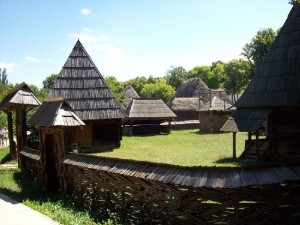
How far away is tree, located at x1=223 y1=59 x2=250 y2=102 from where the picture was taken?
223 ft

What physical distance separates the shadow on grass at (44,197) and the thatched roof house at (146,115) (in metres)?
18.6

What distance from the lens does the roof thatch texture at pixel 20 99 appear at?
1357 cm

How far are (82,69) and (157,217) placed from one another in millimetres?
15259

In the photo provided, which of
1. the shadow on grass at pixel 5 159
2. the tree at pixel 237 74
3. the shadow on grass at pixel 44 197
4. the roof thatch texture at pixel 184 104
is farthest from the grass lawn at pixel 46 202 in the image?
the tree at pixel 237 74

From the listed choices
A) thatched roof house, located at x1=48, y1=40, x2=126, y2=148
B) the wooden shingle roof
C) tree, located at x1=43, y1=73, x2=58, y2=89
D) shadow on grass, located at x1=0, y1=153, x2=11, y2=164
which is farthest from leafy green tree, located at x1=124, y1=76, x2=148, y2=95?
the wooden shingle roof

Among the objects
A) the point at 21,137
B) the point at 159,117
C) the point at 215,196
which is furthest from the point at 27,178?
the point at 159,117

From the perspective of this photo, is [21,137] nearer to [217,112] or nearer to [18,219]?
[18,219]

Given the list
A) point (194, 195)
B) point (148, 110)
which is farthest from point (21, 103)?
point (148, 110)

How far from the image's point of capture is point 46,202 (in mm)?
9117

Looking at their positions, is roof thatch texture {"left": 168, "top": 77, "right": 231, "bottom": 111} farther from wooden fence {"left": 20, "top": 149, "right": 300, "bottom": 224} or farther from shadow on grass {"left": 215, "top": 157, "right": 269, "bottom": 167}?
wooden fence {"left": 20, "top": 149, "right": 300, "bottom": 224}

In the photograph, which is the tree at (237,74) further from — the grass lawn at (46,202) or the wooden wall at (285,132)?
the grass lawn at (46,202)

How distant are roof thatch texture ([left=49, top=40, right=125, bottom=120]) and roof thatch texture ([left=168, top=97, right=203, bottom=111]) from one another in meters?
21.3

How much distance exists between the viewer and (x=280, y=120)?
13961mm

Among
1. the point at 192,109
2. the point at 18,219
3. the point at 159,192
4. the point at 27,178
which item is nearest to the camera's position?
the point at 159,192
